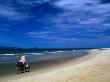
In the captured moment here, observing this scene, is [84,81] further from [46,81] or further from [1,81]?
[1,81]

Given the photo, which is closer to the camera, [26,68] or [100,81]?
[100,81]

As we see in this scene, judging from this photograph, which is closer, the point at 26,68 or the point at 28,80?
the point at 28,80

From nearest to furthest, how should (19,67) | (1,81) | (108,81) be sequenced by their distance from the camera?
(108,81), (1,81), (19,67)

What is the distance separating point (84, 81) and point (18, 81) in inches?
153

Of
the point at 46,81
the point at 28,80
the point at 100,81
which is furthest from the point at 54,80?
the point at 100,81

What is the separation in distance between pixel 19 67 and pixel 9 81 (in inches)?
204

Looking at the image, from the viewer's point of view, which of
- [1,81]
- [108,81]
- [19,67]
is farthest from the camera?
[19,67]

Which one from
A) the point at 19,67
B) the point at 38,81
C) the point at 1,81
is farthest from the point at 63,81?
the point at 19,67

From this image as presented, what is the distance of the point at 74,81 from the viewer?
1248 cm

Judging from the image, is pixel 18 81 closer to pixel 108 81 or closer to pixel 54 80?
pixel 54 80

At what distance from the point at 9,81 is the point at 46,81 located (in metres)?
2.27

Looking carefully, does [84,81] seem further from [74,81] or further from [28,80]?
[28,80]

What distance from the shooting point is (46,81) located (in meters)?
12.8

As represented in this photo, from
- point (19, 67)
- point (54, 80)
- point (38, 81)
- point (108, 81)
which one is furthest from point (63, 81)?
point (19, 67)
